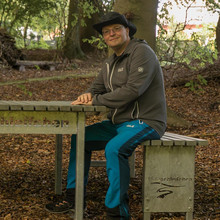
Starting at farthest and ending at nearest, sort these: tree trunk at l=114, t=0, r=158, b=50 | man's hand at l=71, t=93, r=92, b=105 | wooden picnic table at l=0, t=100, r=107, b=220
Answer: tree trunk at l=114, t=0, r=158, b=50
man's hand at l=71, t=93, r=92, b=105
wooden picnic table at l=0, t=100, r=107, b=220

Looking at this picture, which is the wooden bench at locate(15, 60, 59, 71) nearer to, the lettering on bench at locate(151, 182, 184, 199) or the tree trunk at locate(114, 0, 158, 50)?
the tree trunk at locate(114, 0, 158, 50)

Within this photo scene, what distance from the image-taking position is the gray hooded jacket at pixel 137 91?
343 cm

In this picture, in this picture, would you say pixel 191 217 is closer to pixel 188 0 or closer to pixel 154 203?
pixel 154 203

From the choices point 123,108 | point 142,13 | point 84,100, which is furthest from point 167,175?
point 142,13

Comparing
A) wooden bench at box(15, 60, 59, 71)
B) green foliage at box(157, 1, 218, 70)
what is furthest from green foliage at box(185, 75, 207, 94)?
wooden bench at box(15, 60, 59, 71)

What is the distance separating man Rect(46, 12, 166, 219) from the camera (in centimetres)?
322

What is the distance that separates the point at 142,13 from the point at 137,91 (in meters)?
3.90

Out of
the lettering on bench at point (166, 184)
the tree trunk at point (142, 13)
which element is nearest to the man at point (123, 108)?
the lettering on bench at point (166, 184)

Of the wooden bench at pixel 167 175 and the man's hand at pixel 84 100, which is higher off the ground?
the man's hand at pixel 84 100

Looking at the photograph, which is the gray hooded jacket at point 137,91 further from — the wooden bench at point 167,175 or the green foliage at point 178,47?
the green foliage at point 178,47

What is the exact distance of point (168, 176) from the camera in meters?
3.41

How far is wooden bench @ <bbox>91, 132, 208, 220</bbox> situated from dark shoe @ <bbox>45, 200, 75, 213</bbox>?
70 cm

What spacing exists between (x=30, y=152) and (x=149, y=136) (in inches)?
125

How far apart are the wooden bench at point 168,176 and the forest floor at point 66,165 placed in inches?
13.7
